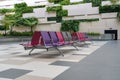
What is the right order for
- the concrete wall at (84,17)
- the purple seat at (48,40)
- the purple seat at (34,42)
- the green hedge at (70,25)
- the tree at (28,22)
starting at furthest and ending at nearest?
the tree at (28,22) < the green hedge at (70,25) < the concrete wall at (84,17) < the purple seat at (34,42) < the purple seat at (48,40)

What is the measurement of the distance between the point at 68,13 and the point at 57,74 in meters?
24.0

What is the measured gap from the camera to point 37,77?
386 cm

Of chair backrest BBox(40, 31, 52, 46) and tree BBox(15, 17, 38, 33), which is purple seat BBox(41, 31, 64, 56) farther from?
tree BBox(15, 17, 38, 33)

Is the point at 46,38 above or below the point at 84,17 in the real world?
above

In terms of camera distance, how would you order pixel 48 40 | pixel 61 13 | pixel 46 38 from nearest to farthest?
1. pixel 46 38
2. pixel 48 40
3. pixel 61 13

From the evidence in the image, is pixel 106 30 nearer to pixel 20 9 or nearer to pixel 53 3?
pixel 53 3

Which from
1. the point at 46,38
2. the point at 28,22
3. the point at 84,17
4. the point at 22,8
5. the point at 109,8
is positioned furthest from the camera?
the point at 22,8

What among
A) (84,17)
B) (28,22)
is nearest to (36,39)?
(84,17)

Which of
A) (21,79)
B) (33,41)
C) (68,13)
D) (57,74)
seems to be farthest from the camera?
(68,13)

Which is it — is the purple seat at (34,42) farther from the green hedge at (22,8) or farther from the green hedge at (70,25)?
the green hedge at (22,8)

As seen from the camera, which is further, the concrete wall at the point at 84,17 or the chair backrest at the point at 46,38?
the concrete wall at the point at 84,17

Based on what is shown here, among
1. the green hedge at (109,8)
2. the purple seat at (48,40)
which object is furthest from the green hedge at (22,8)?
the purple seat at (48,40)

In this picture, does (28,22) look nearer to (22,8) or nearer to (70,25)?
(22,8)

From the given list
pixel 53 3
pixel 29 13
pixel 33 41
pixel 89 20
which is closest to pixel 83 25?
pixel 89 20
